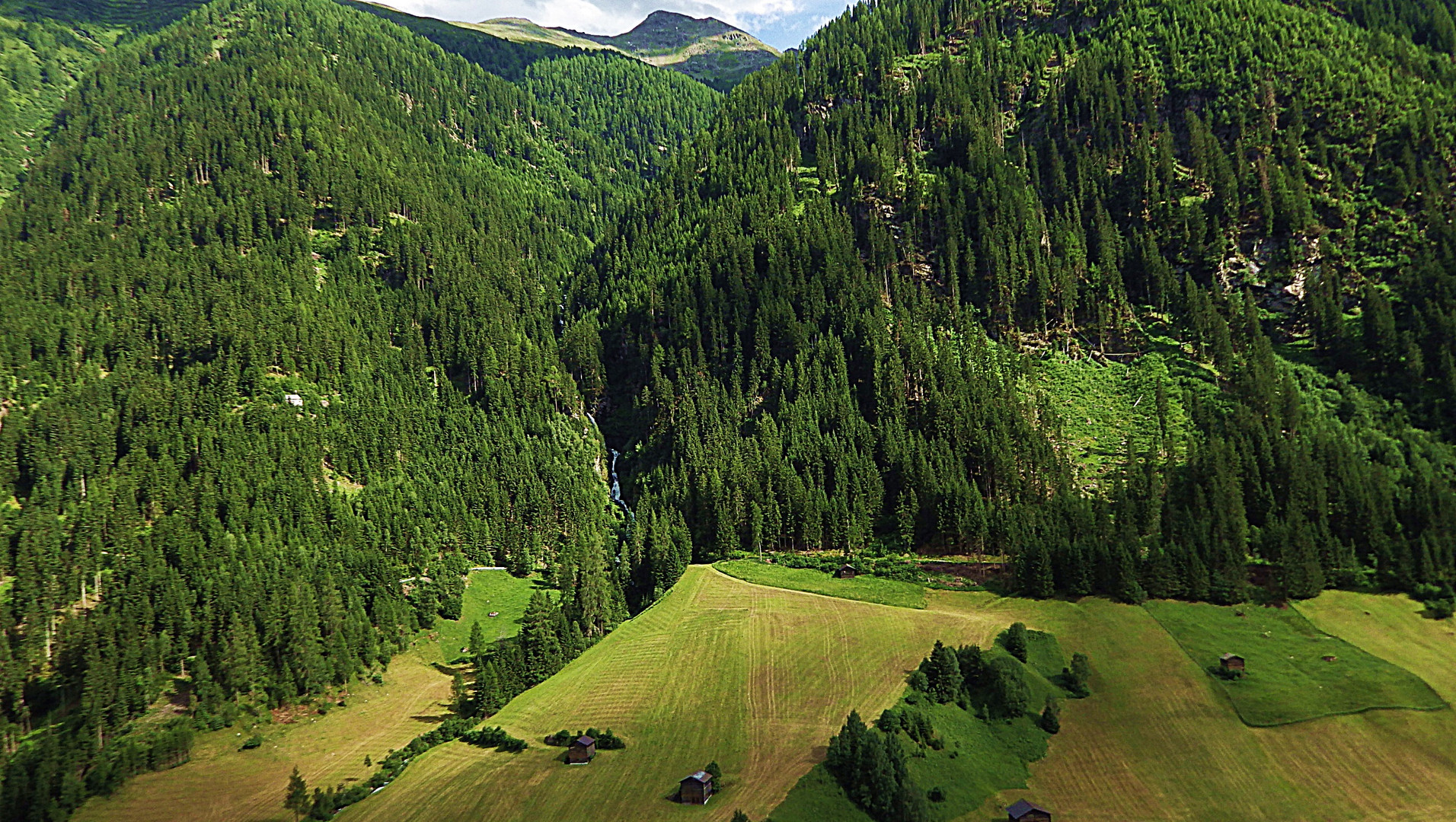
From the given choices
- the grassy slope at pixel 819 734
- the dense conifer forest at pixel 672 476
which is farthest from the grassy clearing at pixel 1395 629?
the dense conifer forest at pixel 672 476

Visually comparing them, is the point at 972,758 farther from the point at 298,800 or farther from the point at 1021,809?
the point at 298,800

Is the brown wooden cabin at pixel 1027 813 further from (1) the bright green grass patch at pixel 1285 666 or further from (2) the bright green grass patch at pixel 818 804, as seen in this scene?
(1) the bright green grass patch at pixel 1285 666

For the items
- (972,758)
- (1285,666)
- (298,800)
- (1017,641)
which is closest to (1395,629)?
(1285,666)

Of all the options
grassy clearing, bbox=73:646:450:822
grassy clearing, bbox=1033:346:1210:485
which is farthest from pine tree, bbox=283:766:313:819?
grassy clearing, bbox=1033:346:1210:485

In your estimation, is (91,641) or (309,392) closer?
(91,641)

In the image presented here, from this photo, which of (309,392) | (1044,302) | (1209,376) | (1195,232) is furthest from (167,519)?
(1195,232)

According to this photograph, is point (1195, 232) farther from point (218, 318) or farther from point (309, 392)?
point (218, 318)
